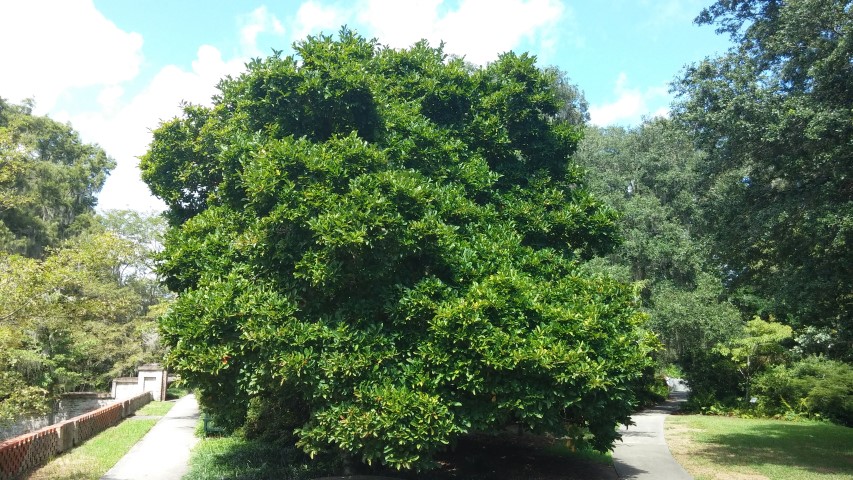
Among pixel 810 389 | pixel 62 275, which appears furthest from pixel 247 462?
pixel 810 389

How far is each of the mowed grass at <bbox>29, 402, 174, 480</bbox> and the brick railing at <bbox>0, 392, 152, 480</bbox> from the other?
0.19 m

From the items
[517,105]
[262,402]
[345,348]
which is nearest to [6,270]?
[345,348]

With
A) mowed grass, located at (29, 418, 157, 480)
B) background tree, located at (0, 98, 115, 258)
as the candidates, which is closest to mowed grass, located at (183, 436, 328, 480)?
mowed grass, located at (29, 418, 157, 480)

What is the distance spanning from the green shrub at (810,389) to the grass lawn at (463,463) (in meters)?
11.9

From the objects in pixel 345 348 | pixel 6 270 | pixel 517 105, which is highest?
pixel 517 105

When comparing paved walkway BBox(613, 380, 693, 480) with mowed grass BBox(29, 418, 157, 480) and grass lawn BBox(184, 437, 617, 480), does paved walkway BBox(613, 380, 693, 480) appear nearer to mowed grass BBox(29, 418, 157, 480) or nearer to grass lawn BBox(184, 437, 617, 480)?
grass lawn BBox(184, 437, 617, 480)

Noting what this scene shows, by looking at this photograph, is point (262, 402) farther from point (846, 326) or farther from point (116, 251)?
point (846, 326)

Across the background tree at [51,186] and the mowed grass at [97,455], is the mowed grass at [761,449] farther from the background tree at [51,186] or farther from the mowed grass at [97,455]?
the background tree at [51,186]

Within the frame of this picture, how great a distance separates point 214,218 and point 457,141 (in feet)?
16.0

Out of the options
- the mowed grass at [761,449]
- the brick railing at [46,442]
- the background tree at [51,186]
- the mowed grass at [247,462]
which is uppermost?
the background tree at [51,186]

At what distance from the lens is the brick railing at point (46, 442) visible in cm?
1087

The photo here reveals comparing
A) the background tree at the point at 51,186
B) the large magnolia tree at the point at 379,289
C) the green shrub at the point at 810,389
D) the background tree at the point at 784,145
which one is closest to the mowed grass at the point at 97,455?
the large magnolia tree at the point at 379,289

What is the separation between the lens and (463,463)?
1238 centimetres

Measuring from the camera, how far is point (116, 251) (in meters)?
10.7
